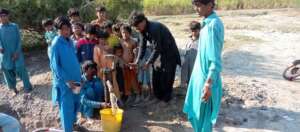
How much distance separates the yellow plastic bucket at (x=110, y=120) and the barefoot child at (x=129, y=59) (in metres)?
0.86

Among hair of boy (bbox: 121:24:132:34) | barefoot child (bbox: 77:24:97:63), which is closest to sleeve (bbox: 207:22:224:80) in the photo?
hair of boy (bbox: 121:24:132:34)

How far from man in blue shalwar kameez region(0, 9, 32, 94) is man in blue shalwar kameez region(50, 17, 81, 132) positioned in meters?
1.99

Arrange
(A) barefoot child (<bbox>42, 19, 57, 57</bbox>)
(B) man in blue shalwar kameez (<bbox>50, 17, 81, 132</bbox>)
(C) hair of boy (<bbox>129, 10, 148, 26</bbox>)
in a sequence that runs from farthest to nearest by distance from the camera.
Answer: (A) barefoot child (<bbox>42, 19, 57, 57</bbox>), (C) hair of boy (<bbox>129, 10, 148, 26</bbox>), (B) man in blue shalwar kameez (<bbox>50, 17, 81, 132</bbox>)

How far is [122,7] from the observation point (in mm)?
9008

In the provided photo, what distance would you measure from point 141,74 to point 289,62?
13.3ft

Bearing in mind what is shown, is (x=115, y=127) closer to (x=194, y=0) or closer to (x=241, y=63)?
(x=194, y=0)

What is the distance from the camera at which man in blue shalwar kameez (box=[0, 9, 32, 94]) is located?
6785 mm

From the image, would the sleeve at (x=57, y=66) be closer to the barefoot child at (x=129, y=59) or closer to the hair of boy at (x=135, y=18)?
the hair of boy at (x=135, y=18)

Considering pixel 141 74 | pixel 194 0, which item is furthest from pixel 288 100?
pixel 194 0

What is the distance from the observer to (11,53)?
700 cm

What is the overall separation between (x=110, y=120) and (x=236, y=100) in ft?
6.52

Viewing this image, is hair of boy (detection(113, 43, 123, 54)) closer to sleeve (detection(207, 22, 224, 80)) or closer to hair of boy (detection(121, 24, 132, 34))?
hair of boy (detection(121, 24, 132, 34))

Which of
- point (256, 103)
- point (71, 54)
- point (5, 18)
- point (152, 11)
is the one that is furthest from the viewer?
point (152, 11)

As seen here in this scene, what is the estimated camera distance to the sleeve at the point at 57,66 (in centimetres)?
495
